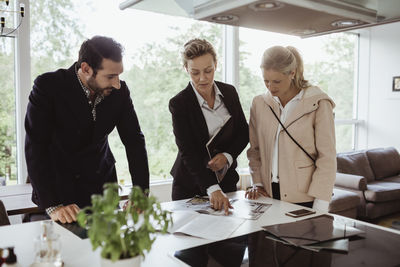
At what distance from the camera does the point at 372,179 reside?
16.8ft

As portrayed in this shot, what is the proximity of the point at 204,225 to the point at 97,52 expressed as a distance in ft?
2.81

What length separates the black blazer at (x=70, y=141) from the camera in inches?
62.4

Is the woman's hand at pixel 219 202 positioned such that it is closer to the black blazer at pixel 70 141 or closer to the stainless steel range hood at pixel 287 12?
the black blazer at pixel 70 141

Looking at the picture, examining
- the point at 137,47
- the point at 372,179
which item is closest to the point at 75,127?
the point at 137,47

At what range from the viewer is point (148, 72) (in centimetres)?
434

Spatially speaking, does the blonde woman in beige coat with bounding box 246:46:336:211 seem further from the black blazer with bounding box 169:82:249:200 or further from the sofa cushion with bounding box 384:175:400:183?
the sofa cushion with bounding box 384:175:400:183

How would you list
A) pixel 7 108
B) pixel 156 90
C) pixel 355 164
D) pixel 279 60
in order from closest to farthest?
1. pixel 279 60
2. pixel 7 108
3. pixel 156 90
4. pixel 355 164

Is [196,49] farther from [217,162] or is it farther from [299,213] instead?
[299,213]

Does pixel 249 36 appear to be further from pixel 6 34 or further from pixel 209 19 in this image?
pixel 209 19

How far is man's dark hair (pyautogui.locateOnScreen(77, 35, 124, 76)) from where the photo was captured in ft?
5.29

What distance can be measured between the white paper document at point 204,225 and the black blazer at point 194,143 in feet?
0.96

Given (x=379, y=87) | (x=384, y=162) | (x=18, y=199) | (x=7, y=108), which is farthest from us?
(x=379, y=87)

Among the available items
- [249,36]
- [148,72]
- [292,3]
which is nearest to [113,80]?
[292,3]

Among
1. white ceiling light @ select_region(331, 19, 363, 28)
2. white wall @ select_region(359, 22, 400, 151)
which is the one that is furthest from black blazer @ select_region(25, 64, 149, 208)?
white wall @ select_region(359, 22, 400, 151)
